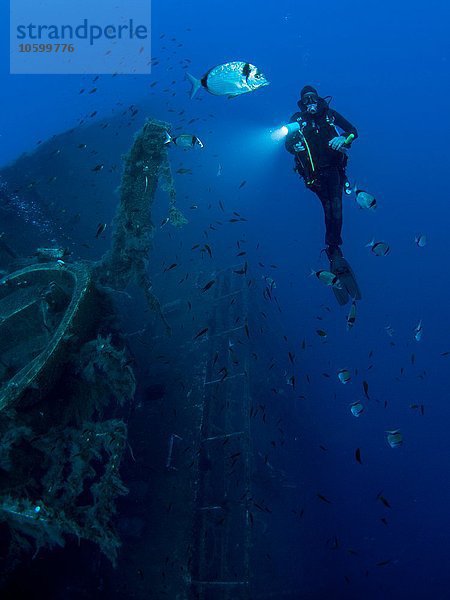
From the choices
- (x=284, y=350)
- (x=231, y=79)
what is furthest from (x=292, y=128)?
(x=284, y=350)

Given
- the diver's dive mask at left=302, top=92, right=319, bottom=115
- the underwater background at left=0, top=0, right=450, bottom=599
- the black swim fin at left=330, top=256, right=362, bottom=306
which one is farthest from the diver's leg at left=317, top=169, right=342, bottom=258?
the underwater background at left=0, top=0, right=450, bottom=599

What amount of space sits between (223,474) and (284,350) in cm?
585

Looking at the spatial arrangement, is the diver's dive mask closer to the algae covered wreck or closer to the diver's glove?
the diver's glove

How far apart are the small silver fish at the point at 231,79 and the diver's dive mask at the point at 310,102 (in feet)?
8.74

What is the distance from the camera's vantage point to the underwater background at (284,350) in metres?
6.12

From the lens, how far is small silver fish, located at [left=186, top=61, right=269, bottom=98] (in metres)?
3.86

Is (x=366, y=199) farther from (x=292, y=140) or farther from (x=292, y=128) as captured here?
(x=292, y=128)

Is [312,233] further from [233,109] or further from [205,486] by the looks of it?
[205,486]

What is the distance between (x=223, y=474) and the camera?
625 cm

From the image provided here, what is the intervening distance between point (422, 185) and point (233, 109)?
22109 mm

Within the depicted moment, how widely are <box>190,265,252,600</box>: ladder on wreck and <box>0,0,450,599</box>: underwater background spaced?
10 cm

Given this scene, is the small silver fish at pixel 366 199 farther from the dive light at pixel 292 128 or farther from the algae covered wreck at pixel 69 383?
the algae covered wreck at pixel 69 383

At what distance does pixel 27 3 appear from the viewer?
147m

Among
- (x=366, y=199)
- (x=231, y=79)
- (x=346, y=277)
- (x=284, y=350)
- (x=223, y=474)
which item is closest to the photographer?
(x=231, y=79)
